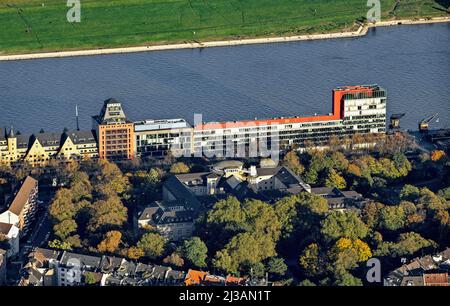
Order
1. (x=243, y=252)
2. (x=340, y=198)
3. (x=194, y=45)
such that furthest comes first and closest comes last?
(x=194, y=45) → (x=340, y=198) → (x=243, y=252)

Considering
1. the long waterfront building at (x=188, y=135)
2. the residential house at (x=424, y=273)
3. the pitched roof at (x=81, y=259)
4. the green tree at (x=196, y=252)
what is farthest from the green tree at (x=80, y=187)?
the residential house at (x=424, y=273)

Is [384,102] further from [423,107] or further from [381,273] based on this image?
[381,273]

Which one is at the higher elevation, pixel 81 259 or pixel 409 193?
pixel 409 193

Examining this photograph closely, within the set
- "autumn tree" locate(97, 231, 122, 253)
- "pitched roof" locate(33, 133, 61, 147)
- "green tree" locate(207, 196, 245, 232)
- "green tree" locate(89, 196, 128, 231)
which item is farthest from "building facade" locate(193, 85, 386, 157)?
"autumn tree" locate(97, 231, 122, 253)

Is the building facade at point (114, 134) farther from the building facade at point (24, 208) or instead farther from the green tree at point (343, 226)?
the green tree at point (343, 226)

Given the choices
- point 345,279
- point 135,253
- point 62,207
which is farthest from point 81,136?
point 345,279

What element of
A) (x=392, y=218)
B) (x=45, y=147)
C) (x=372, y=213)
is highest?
(x=45, y=147)

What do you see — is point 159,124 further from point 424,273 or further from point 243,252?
point 424,273

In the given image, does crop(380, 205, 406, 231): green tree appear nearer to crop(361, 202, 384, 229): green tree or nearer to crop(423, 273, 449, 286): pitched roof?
crop(361, 202, 384, 229): green tree
